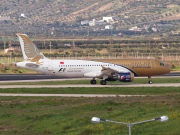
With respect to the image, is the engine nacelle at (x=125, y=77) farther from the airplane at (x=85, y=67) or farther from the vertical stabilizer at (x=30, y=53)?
the vertical stabilizer at (x=30, y=53)

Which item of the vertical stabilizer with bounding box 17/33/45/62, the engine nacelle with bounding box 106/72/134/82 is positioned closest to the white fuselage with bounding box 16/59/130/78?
the vertical stabilizer with bounding box 17/33/45/62

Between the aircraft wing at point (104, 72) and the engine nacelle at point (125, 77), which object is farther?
the aircraft wing at point (104, 72)

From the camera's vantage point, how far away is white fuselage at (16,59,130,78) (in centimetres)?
7531

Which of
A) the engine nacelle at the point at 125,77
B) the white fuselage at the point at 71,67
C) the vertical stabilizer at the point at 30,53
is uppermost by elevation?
the vertical stabilizer at the point at 30,53

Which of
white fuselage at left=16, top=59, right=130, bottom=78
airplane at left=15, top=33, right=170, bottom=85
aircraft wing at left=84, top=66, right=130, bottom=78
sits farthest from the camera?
white fuselage at left=16, top=59, right=130, bottom=78

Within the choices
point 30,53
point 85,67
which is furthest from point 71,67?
point 30,53

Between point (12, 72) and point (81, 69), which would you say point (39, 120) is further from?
point (12, 72)

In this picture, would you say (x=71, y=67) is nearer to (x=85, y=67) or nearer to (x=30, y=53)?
(x=85, y=67)

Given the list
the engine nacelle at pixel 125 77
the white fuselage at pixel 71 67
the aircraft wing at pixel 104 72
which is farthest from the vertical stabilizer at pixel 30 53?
the engine nacelle at pixel 125 77

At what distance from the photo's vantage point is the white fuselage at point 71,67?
7531 centimetres

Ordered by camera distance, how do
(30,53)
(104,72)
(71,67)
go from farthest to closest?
1. (30,53)
2. (71,67)
3. (104,72)

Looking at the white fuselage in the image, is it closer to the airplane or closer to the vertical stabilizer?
the airplane

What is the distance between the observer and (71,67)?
7556 cm

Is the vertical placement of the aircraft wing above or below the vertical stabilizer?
below
